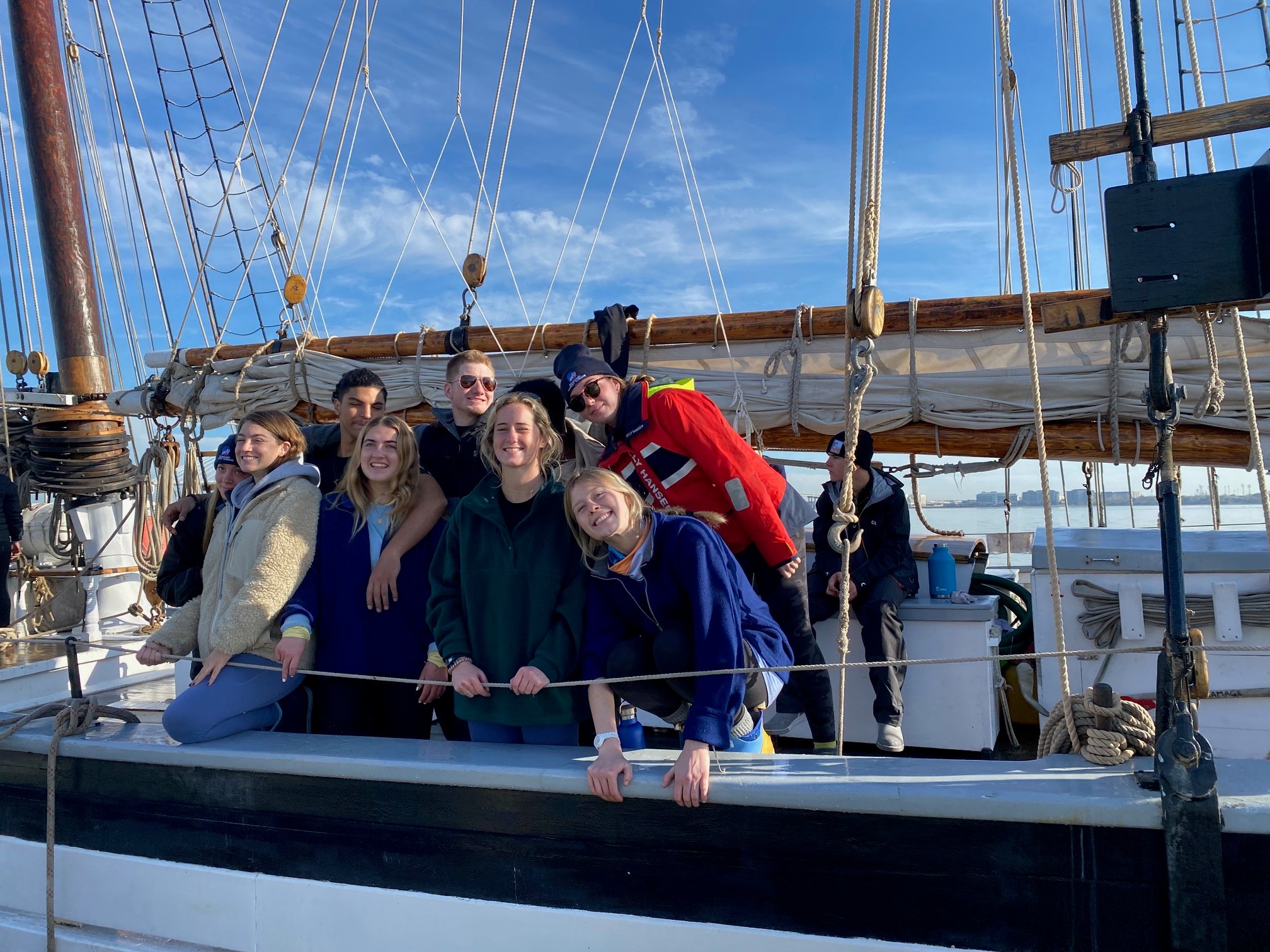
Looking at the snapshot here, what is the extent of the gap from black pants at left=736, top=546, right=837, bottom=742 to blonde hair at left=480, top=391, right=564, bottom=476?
34.1 inches

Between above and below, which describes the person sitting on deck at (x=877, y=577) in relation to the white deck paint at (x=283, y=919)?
above

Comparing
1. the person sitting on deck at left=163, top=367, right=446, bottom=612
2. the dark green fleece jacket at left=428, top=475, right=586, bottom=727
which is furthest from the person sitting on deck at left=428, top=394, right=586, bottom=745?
the person sitting on deck at left=163, top=367, right=446, bottom=612

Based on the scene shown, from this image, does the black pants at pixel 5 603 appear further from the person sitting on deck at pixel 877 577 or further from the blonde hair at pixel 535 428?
the person sitting on deck at pixel 877 577

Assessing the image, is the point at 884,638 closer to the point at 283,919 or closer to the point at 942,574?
the point at 942,574

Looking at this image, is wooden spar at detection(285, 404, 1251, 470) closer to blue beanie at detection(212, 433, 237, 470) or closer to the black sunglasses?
the black sunglasses

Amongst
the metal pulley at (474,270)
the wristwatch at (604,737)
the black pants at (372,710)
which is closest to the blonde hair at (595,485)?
the wristwatch at (604,737)

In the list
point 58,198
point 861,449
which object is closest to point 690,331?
point 861,449

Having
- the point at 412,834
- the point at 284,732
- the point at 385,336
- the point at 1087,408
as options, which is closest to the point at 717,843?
the point at 412,834

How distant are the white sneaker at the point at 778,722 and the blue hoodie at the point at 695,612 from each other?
4.38 feet

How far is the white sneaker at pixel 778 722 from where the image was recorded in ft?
11.2

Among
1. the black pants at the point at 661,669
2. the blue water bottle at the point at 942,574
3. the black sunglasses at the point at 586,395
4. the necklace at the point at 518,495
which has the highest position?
the black sunglasses at the point at 586,395

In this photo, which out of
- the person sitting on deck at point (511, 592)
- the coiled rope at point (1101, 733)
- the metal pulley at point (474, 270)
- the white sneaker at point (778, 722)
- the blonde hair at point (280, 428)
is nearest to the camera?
the coiled rope at point (1101, 733)

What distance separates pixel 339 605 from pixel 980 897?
6.11ft

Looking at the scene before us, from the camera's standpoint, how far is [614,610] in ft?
7.26
